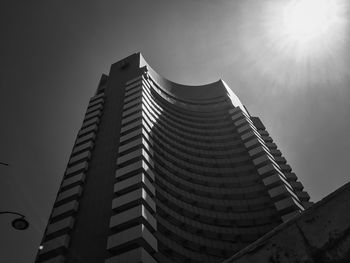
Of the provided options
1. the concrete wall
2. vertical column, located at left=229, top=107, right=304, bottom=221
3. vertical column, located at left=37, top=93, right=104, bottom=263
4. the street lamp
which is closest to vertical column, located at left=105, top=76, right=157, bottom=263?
vertical column, located at left=37, top=93, right=104, bottom=263

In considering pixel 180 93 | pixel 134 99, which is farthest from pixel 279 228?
pixel 180 93

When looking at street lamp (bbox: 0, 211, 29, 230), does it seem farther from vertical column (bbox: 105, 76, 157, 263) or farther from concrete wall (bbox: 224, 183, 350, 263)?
vertical column (bbox: 105, 76, 157, 263)

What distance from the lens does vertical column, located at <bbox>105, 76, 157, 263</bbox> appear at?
26734 mm

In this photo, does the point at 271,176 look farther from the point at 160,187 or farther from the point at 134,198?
the point at 134,198

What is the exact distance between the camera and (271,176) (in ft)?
141

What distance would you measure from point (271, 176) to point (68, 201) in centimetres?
2841

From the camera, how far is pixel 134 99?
172 ft

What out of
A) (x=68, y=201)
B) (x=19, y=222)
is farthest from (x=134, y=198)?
(x=19, y=222)

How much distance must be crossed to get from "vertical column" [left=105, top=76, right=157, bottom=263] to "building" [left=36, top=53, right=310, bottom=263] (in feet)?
0.37

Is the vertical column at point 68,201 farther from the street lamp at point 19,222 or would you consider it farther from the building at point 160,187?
the street lamp at point 19,222

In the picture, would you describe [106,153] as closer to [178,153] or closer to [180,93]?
[178,153]

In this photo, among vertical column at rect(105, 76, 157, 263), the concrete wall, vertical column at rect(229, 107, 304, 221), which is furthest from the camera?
vertical column at rect(229, 107, 304, 221)

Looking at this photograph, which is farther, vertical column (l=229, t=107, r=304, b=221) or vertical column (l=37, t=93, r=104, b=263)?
vertical column (l=229, t=107, r=304, b=221)

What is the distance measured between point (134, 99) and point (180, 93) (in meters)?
25.4
